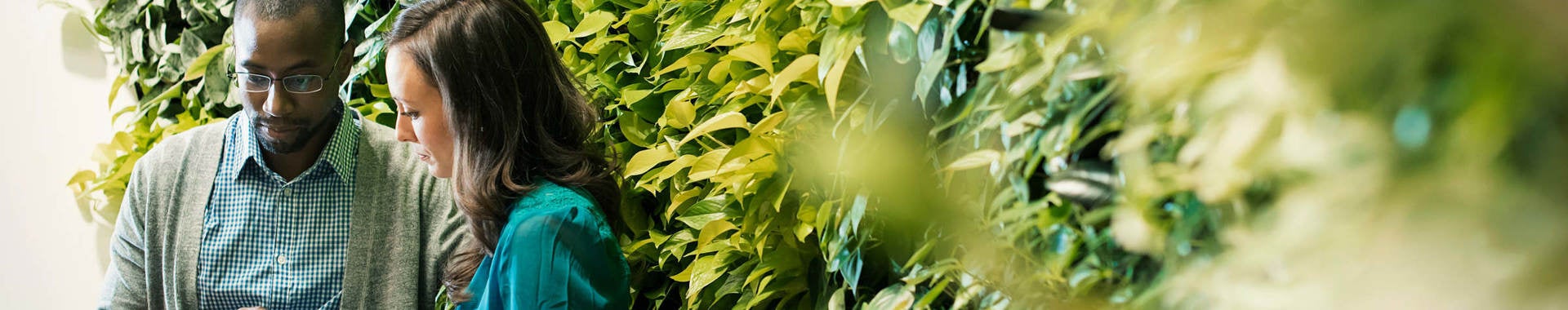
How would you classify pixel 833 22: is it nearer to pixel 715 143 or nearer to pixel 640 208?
pixel 715 143

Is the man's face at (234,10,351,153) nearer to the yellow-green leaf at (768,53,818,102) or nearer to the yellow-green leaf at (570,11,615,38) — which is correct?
the yellow-green leaf at (570,11,615,38)

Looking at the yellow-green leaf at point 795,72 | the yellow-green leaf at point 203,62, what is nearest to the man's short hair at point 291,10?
the yellow-green leaf at point 795,72

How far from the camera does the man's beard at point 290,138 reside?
1.32m

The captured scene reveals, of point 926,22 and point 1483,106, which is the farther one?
point 926,22

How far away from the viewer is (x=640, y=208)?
4.37 ft

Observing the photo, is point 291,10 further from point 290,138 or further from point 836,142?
point 836,142

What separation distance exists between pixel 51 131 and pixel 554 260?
191 centimetres

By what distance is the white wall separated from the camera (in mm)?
2381

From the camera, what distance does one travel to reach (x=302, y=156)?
1.37 meters

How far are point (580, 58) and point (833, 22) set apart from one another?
638 mm

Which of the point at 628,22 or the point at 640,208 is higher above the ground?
the point at 628,22

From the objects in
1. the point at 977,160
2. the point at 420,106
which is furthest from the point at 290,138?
the point at 977,160

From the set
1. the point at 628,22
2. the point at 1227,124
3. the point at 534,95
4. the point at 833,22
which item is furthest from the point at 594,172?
the point at 1227,124

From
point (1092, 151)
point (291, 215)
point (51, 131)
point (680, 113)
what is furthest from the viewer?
point (51, 131)
